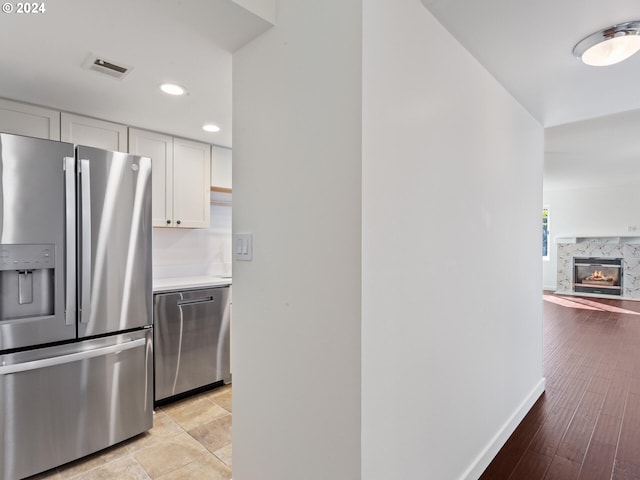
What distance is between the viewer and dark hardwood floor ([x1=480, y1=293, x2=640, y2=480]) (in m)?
1.95

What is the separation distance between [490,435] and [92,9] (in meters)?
2.88

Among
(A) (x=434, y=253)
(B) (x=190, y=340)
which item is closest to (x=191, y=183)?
(B) (x=190, y=340)

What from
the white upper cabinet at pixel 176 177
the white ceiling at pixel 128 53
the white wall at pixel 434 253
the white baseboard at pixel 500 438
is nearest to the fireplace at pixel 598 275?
the white baseboard at pixel 500 438

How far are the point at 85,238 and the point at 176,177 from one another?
120 centimetres

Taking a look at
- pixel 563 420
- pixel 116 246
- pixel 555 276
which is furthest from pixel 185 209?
pixel 555 276

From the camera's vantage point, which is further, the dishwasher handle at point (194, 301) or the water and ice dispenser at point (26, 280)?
the dishwasher handle at point (194, 301)

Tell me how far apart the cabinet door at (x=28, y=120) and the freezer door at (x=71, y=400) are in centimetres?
147

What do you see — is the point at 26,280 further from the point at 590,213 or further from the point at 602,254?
the point at 590,213

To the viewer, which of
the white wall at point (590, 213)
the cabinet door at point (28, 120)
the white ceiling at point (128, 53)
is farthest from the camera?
the white wall at point (590, 213)

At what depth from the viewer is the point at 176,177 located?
10.1 feet

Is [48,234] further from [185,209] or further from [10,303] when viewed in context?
[185,209]

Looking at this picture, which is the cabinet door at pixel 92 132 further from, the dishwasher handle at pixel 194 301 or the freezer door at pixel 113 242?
the dishwasher handle at pixel 194 301

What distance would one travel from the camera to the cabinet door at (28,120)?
2.25 meters

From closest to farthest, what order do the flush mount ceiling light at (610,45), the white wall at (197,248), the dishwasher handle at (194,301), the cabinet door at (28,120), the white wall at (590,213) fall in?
the flush mount ceiling light at (610,45) < the cabinet door at (28,120) < the dishwasher handle at (194,301) < the white wall at (197,248) < the white wall at (590,213)
